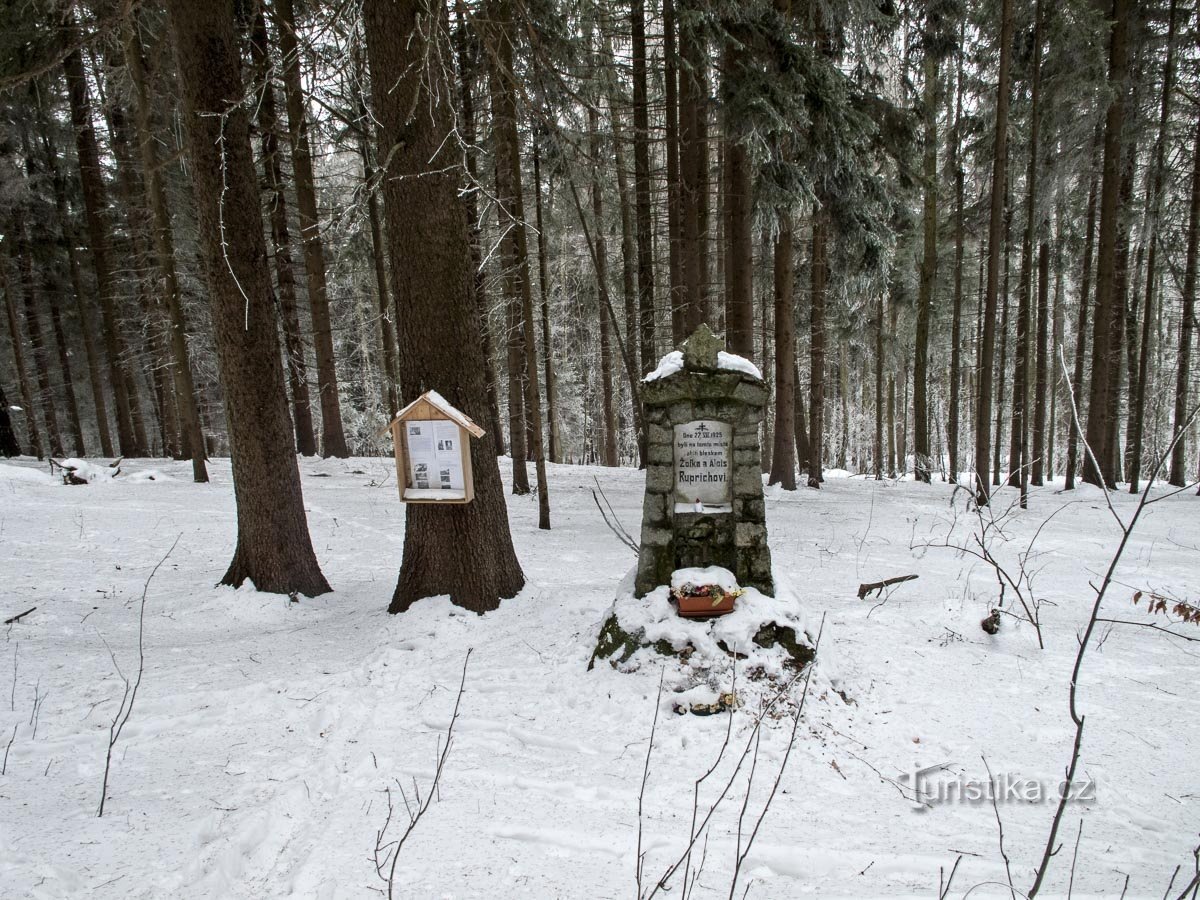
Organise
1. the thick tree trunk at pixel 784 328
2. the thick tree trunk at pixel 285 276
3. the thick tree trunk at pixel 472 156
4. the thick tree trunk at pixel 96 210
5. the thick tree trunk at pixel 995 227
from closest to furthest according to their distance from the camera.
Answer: the thick tree trunk at pixel 472 156
the thick tree trunk at pixel 995 227
the thick tree trunk at pixel 285 276
the thick tree trunk at pixel 784 328
the thick tree trunk at pixel 96 210

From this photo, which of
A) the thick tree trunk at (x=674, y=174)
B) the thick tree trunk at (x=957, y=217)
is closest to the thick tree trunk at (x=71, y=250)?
the thick tree trunk at (x=674, y=174)

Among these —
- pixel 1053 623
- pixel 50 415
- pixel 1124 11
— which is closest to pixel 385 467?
pixel 1053 623

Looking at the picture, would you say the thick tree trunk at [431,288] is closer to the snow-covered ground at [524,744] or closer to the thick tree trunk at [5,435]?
the snow-covered ground at [524,744]

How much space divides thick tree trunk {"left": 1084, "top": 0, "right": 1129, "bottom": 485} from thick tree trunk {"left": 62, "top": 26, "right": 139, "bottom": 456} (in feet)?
64.8

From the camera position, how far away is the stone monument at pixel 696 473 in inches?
170

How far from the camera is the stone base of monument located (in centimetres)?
373

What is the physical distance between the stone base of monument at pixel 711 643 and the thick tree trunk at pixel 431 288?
4.61 feet

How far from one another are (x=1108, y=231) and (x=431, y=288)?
13716 mm

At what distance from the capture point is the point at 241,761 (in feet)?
9.88

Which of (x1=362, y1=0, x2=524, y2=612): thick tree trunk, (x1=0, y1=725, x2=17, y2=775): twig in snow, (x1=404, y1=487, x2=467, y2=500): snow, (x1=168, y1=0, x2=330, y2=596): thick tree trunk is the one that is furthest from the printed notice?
(x1=0, y1=725, x2=17, y2=775): twig in snow

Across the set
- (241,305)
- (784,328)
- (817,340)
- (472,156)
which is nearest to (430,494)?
(241,305)

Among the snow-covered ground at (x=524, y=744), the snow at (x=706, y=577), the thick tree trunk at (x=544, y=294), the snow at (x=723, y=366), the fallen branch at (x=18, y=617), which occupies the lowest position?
the snow-covered ground at (x=524, y=744)

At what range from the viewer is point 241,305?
4957 mm

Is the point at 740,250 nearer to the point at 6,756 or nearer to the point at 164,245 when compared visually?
the point at 6,756
